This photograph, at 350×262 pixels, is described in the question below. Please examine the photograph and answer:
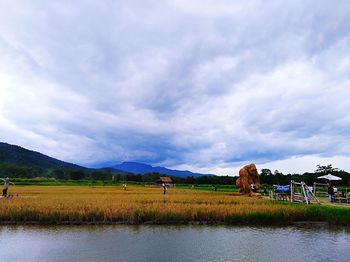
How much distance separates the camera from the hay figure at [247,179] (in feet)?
152

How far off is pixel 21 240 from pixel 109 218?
231 inches

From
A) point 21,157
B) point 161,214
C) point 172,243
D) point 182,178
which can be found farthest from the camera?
point 21,157

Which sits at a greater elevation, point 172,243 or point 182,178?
point 182,178

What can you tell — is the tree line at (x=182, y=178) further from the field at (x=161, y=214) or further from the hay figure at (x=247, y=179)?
the field at (x=161, y=214)

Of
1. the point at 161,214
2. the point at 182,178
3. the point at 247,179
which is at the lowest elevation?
the point at 161,214

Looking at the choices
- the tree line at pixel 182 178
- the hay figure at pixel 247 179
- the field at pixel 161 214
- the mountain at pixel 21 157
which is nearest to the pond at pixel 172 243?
the field at pixel 161 214

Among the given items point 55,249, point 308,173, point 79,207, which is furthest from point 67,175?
point 55,249

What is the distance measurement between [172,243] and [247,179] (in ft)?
110

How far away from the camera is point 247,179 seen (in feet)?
155

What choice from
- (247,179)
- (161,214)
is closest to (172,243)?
(161,214)

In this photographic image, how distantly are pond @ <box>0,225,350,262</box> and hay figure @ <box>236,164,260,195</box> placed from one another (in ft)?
87.8

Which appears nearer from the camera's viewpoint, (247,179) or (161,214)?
(161,214)

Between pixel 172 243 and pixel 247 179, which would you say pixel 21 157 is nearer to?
pixel 247 179

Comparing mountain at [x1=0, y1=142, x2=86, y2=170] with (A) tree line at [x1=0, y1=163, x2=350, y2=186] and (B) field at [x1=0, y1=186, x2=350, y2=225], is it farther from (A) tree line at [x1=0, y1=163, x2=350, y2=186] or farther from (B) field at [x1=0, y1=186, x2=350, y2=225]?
(B) field at [x1=0, y1=186, x2=350, y2=225]
